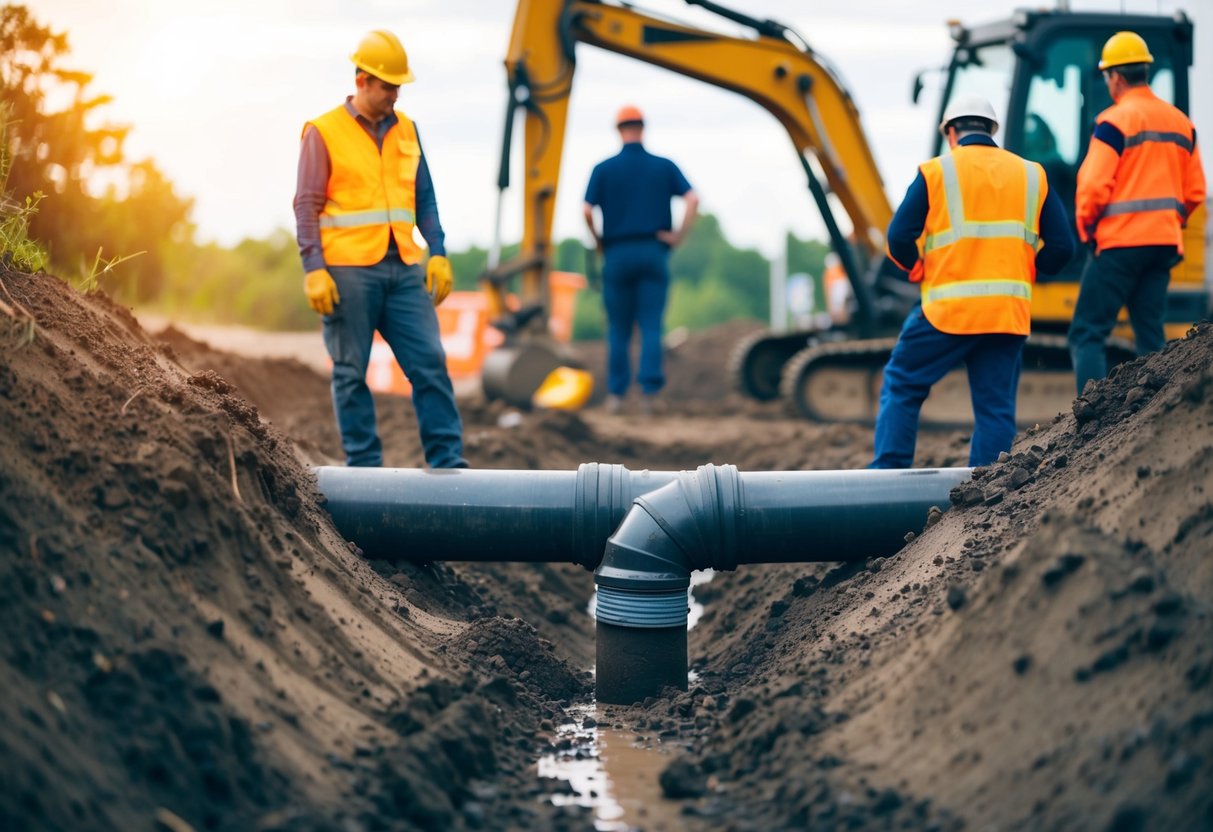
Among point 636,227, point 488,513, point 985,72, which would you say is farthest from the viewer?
point 636,227

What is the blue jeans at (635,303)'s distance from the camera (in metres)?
10.7

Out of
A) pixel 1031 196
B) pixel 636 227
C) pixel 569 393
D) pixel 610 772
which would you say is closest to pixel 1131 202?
pixel 1031 196

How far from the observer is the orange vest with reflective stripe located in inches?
230

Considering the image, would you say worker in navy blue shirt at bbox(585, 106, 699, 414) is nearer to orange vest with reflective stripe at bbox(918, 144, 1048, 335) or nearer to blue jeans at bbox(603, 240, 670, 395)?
blue jeans at bbox(603, 240, 670, 395)

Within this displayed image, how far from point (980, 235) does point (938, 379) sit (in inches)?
26.8

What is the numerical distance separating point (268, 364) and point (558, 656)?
7149mm

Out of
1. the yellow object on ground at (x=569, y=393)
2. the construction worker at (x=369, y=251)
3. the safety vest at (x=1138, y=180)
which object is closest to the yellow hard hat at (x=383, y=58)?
the construction worker at (x=369, y=251)

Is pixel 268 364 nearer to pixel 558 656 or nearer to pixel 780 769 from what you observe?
pixel 558 656

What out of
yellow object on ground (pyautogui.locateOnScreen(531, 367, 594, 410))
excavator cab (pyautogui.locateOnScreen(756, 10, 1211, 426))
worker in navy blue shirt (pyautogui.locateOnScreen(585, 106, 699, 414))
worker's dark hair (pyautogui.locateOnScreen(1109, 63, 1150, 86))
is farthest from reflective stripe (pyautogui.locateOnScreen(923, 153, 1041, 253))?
yellow object on ground (pyautogui.locateOnScreen(531, 367, 594, 410))

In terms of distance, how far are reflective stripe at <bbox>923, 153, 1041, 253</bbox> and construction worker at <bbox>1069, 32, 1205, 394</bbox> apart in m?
1.00

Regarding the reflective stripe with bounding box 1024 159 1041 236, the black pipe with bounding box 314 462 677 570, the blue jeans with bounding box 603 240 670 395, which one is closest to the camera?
the black pipe with bounding box 314 462 677 570

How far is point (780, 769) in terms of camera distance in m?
3.54

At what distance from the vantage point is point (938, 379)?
5980 mm

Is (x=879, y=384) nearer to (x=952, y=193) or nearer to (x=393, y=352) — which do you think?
(x=952, y=193)
